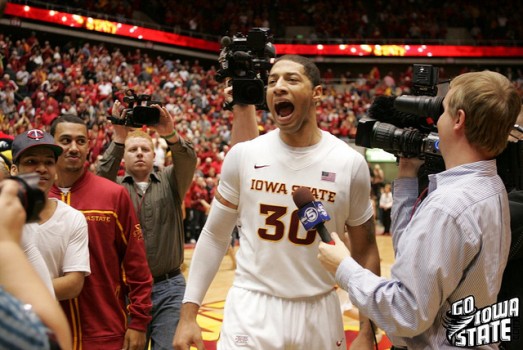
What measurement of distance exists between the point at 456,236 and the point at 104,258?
218 cm

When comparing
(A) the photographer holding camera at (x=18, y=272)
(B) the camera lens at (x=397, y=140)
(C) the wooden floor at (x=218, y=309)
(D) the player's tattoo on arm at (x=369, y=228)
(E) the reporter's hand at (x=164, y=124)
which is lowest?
(C) the wooden floor at (x=218, y=309)

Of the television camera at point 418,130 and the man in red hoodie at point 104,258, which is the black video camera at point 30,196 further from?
the man in red hoodie at point 104,258

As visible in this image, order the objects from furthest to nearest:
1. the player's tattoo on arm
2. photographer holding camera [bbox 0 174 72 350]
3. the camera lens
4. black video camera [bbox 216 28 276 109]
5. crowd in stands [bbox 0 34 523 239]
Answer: crowd in stands [bbox 0 34 523 239], black video camera [bbox 216 28 276 109], the player's tattoo on arm, the camera lens, photographer holding camera [bbox 0 174 72 350]

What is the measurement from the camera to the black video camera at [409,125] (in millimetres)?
2496

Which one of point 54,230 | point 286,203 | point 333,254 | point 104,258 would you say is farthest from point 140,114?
point 333,254

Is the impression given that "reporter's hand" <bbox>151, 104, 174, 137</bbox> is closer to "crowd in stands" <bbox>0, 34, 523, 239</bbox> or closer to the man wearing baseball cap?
the man wearing baseball cap

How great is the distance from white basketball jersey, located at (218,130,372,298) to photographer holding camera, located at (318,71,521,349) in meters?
0.68

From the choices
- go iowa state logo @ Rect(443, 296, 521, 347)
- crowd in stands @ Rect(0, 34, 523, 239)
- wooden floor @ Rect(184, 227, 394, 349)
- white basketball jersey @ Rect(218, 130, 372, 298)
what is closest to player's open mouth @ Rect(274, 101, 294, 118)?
white basketball jersey @ Rect(218, 130, 372, 298)

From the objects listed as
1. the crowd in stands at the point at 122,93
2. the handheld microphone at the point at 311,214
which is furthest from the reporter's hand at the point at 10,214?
the crowd in stands at the point at 122,93

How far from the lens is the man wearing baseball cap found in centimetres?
314

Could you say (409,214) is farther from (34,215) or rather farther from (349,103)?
(349,103)

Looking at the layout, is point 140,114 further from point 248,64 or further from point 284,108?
point 284,108

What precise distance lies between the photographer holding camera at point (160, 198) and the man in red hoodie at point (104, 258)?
480mm

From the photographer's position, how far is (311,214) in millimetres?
2422
